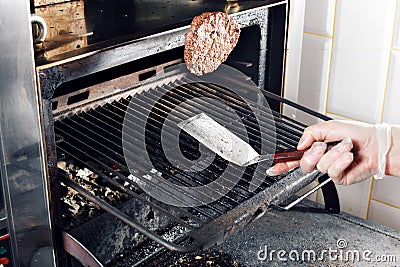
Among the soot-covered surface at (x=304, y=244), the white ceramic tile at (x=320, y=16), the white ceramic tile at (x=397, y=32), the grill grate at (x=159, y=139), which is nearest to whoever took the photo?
the grill grate at (x=159, y=139)

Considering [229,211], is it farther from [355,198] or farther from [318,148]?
[355,198]

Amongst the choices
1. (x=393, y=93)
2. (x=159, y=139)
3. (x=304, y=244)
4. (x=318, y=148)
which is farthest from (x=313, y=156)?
(x=393, y=93)

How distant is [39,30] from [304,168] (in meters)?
0.49

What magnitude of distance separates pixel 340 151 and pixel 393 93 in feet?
1.70

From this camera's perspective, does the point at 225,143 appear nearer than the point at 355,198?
Yes

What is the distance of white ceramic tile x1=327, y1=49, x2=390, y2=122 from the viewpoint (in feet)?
4.57

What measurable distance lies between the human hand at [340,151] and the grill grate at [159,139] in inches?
2.7

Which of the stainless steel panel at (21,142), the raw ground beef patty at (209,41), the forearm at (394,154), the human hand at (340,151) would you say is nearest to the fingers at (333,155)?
the human hand at (340,151)

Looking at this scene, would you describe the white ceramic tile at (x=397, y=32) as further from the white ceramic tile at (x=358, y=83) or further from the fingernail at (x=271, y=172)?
the fingernail at (x=271, y=172)

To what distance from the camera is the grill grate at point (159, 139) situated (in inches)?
35.8

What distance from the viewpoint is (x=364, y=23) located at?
1.37 m

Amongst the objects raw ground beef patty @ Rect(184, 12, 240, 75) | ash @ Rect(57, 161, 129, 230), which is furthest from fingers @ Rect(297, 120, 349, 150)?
ash @ Rect(57, 161, 129, 230)

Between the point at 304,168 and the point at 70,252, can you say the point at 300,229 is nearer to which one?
the point at 304,168

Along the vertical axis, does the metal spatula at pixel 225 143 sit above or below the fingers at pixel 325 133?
below
